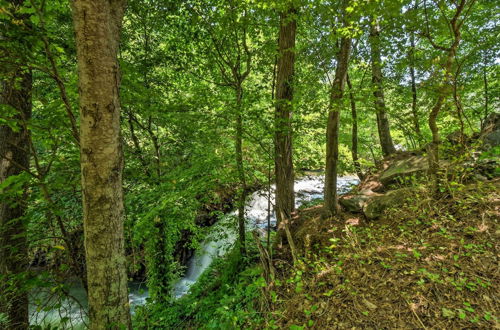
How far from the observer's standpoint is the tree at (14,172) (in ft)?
6.18

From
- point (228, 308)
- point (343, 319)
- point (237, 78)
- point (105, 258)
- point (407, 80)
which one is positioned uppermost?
point (407, 80)

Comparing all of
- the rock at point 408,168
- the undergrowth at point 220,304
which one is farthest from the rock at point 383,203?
the undergrowth at point 220,304

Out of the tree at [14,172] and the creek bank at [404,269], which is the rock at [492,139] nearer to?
the creek bank at [404,269]

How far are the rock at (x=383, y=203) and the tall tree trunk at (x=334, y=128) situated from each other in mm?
565

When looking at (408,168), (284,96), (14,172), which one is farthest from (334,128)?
(14,172)

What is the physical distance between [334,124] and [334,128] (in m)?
0.07

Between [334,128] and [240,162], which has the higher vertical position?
[334,128]

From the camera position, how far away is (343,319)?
224 cm

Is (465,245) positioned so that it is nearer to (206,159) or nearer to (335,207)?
(335,207)

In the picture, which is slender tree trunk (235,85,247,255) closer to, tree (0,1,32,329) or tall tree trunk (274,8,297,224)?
tall tree trunk (274,8,297,224)

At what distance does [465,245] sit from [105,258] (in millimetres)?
3651

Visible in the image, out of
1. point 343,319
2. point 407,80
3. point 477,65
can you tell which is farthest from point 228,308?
point 477,65

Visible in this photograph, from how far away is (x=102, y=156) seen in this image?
164cm

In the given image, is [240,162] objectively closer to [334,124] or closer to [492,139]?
[334,124]
